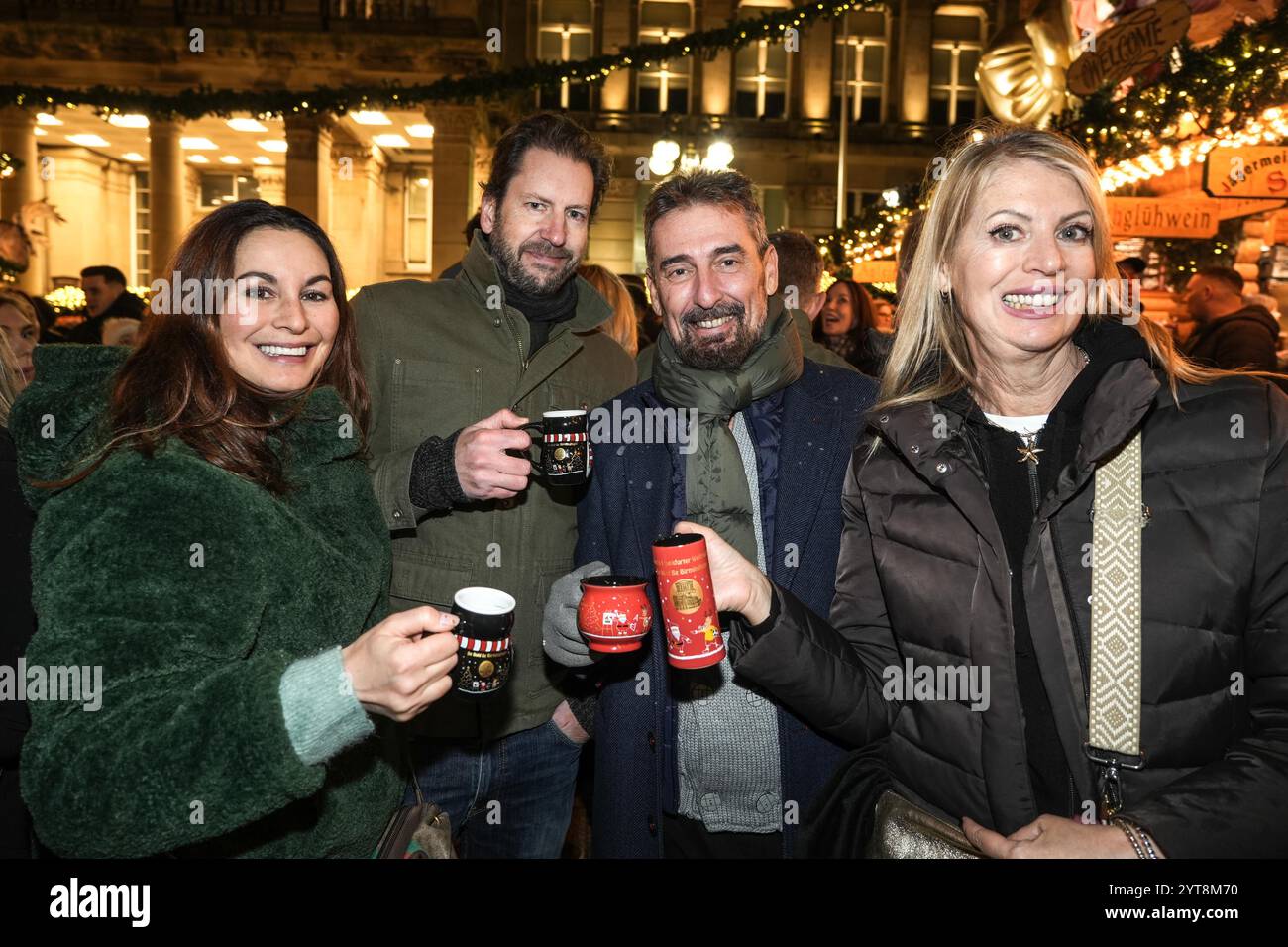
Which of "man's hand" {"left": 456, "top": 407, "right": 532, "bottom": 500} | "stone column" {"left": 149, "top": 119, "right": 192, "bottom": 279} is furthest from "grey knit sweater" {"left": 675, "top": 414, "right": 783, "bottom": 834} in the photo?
"stone column" {"left": 149, "top": 119, "right": 192, "bottom": 279}

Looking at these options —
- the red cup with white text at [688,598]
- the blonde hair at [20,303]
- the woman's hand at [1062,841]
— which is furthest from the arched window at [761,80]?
the woman's hand at [1062,841]

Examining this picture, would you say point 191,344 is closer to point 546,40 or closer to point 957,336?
point 957,336

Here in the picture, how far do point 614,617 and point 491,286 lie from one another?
4.85ft

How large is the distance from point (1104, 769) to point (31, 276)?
945 inches

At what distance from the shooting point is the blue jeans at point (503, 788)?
2881mm

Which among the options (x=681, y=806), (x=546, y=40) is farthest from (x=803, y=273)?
(x=546, y=40)

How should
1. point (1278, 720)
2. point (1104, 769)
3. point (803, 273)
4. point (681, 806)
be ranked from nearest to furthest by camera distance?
point (1278, 720)
point (1104, 769)
point (681, 806)
point (803, 273)

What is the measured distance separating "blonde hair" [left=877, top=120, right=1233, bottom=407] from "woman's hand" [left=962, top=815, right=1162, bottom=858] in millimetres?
900

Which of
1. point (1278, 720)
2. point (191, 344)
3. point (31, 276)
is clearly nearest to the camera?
point (1278, 720)

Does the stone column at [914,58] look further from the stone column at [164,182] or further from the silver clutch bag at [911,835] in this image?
the silver clutch bag at [911,835]

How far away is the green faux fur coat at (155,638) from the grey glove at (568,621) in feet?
2.31

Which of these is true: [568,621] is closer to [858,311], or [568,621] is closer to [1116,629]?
[1116,629]

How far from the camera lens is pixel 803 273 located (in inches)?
213

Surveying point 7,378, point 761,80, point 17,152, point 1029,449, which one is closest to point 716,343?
point 1029,449
